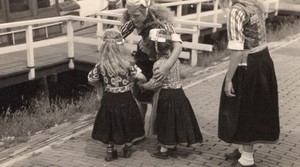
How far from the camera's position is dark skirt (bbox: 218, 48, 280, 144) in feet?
15.5

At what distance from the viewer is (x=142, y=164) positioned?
5242mm

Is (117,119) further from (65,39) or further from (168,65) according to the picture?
(65,39)

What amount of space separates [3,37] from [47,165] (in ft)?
23.7

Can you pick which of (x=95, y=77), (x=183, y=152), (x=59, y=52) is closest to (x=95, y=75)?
(x=95, y=77)

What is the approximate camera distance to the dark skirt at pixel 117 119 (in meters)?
5.13

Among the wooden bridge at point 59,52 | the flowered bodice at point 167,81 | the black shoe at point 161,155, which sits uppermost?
the flowered bodice at point 167,81

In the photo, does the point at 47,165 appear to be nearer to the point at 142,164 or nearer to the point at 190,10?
the point at 142,164

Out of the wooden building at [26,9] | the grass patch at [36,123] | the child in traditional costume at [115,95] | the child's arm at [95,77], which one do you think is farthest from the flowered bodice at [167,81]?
the wooden building at [26,9]

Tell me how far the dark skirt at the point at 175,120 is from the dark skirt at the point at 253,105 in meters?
0.41

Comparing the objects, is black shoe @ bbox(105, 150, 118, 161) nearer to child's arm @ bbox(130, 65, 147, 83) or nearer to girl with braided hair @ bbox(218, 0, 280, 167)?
child's arm @ bbox(130, 65, 147, 83)

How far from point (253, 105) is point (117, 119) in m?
1.40

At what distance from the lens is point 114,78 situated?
513 cm

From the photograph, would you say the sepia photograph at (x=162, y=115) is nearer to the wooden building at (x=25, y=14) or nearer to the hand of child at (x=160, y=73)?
the hand of child at (x=160, y=73)

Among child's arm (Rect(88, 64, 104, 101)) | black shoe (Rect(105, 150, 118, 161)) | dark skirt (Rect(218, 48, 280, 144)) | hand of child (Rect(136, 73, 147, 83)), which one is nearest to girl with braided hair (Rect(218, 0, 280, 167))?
dark skirt (Rect(218, 48, 280, 144))
